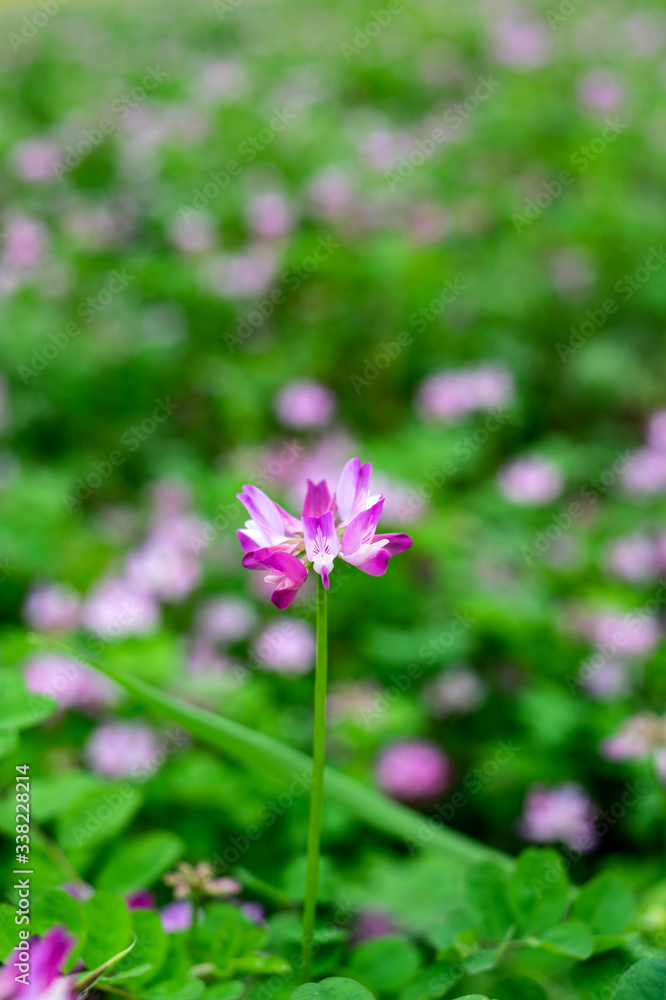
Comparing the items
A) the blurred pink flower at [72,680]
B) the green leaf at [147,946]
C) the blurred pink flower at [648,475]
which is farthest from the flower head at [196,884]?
the blurred pink flower at [648,475]

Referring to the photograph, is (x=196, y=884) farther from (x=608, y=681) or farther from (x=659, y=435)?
(x=659, y=435)

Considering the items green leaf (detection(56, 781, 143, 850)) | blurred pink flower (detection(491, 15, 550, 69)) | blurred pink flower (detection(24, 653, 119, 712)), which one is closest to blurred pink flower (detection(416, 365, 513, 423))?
blurred pink flower (detection(24, 653, 119, 712))

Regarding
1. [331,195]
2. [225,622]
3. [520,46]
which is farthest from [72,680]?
[520,46]

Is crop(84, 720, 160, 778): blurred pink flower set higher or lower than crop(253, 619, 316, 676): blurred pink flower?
lower

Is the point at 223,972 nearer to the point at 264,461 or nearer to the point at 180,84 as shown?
the point at 264,461

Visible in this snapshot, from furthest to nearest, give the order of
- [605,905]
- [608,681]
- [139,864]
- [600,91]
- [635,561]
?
[600,91], [635,561], [608,681], [139,864], [605,905]

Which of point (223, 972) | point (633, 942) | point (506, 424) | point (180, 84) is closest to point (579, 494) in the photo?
point (506, 424)

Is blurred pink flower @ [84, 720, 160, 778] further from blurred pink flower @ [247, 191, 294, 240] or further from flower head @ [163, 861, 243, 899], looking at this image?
blurred pink flower @ [247, 191, 294, 240]
